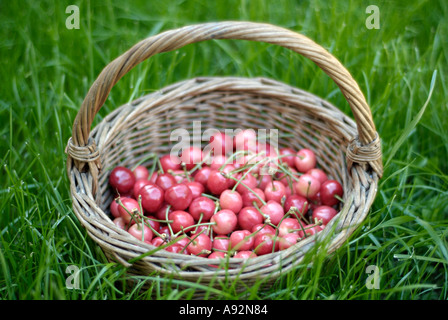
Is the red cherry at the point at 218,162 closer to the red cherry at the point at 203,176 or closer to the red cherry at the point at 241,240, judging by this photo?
the red cherry at the point at 203,176

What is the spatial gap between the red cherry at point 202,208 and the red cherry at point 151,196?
114mm

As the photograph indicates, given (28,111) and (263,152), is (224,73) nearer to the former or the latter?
(263,152)

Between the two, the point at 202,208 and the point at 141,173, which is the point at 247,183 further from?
the point at 141,173

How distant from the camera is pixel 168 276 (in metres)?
1.23

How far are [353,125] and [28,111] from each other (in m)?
1.37

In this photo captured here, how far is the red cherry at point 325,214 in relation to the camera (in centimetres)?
159

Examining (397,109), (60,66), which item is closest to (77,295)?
(60,66)

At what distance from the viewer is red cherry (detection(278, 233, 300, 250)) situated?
1.40 meters

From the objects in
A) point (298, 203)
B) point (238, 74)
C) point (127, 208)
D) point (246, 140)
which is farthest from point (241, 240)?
point (238, 74)

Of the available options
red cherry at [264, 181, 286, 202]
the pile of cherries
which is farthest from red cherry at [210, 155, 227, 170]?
red cherry at [264, 181, 286, 202]

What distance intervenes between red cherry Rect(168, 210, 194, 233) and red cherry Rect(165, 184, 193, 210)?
3cm

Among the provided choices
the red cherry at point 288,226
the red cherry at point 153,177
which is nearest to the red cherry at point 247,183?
the red cherry at point 288,226

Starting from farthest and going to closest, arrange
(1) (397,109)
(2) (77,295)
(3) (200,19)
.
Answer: (3) (200,19), (1) (397,109), (2) (77,295)

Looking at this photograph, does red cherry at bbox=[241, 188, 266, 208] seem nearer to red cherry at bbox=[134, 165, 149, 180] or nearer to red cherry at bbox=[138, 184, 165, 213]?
red cherry at bbox=[138, 184, 165, 213]
